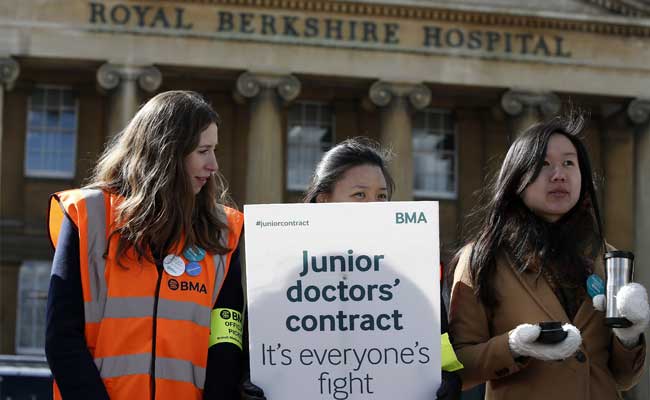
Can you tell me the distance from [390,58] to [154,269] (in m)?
24.9

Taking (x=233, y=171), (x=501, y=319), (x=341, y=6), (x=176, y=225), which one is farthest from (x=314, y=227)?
(x=233, y=171)

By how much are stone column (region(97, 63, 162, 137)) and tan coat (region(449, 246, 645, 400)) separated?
22.9 meters

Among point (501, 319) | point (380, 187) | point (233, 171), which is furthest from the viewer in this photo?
point (233, 171)

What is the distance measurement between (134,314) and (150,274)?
182 mm

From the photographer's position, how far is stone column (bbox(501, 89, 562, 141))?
98.2 ft

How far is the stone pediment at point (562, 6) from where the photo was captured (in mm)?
29703

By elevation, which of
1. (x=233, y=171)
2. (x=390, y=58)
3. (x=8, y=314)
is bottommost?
(x=8, y=314)

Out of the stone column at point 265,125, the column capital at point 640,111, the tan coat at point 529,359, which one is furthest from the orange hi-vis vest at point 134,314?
the column capital at point 640,111

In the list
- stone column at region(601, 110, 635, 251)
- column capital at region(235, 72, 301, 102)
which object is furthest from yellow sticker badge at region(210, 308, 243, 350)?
stone column at region(601, 110, 635, 251)

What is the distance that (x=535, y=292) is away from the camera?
17.5 feet

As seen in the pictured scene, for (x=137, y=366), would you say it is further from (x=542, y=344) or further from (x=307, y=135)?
(x=307, y=135)

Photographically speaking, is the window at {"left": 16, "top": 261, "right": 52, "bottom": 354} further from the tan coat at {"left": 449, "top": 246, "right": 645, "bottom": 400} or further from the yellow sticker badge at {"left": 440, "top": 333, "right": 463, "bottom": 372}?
the yellow sticker badge at {"left": 440, "top": 333, "right": 463, "bottom": 372}

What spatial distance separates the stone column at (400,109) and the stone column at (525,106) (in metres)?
2.06

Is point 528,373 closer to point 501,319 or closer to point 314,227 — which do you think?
point 501,319
